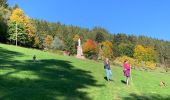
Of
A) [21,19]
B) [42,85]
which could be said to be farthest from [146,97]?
[21,19]

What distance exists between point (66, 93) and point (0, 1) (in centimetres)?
14583

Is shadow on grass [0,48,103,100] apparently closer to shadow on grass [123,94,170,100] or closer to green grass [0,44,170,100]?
green grass [0,44,170,100]

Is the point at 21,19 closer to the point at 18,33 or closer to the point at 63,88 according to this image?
the point at 18,33

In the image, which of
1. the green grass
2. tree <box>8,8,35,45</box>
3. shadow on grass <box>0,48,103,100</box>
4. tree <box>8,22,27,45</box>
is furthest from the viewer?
tree <box>8,8,35,45</box>

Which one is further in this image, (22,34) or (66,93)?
(22,34)

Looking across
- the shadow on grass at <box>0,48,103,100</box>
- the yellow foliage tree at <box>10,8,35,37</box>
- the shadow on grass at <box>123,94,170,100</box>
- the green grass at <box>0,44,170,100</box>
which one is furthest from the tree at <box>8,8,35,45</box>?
the shadow on grass at <box>123,94,170,100</box>

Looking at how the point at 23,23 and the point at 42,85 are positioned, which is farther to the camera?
the point at 23,23

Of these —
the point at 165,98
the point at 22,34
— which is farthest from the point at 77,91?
the point at 22,34

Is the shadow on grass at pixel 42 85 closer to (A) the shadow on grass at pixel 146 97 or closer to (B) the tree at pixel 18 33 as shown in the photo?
(A) the shadow on grass at pixel 146 97

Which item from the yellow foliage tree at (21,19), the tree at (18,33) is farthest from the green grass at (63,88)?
the yellow foliage tree at (21,19)

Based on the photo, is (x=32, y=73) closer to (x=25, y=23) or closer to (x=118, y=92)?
(x=118, y=92)

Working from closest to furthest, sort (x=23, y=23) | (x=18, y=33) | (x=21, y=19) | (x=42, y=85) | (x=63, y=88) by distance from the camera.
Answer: (x=63, y=88) → (x=42, y=85) → (x=18, y=33) → (x=23, y=23) → (x=21, y=19)

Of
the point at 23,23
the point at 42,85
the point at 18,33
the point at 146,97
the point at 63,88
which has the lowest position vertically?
the point at 146,97

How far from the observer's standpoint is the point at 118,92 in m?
35.7
